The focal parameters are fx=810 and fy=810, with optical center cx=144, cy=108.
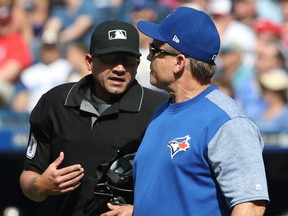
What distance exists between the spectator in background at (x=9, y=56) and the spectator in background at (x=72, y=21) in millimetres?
338

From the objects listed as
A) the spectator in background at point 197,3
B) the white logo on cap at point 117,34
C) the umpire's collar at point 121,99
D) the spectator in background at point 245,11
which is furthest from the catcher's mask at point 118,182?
the spectator in background at point 245,11

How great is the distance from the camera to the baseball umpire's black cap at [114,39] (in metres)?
4.00

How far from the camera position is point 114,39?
4.02 m

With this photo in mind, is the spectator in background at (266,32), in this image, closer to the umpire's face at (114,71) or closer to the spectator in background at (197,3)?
the spectator in background at (197,3)

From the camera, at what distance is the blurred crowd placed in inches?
327

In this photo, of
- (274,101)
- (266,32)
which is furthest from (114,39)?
(266,32)

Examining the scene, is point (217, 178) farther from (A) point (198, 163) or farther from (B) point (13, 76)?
(B) point (13, 76)

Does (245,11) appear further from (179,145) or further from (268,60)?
(179,145)

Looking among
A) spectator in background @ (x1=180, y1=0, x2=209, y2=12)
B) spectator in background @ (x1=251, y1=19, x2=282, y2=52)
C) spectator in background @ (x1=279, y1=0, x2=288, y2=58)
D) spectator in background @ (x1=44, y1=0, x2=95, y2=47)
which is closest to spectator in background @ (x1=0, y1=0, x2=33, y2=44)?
spectator in background @ (x1=44, y1=0, x2=95, y2=47)

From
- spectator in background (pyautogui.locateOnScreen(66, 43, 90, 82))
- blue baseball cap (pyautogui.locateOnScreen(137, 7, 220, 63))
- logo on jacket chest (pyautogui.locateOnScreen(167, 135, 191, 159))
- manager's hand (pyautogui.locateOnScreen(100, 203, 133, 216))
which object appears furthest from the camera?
spectator in background (pyautogui.locateOnScreen(66, 43, 90, 82))

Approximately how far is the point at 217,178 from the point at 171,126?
31 centimetres

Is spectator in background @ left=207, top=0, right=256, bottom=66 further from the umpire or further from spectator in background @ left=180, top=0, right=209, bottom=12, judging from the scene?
the umpire

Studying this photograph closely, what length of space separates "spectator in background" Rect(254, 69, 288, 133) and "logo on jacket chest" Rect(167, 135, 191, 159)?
16.5ft

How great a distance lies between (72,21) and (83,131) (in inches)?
187
